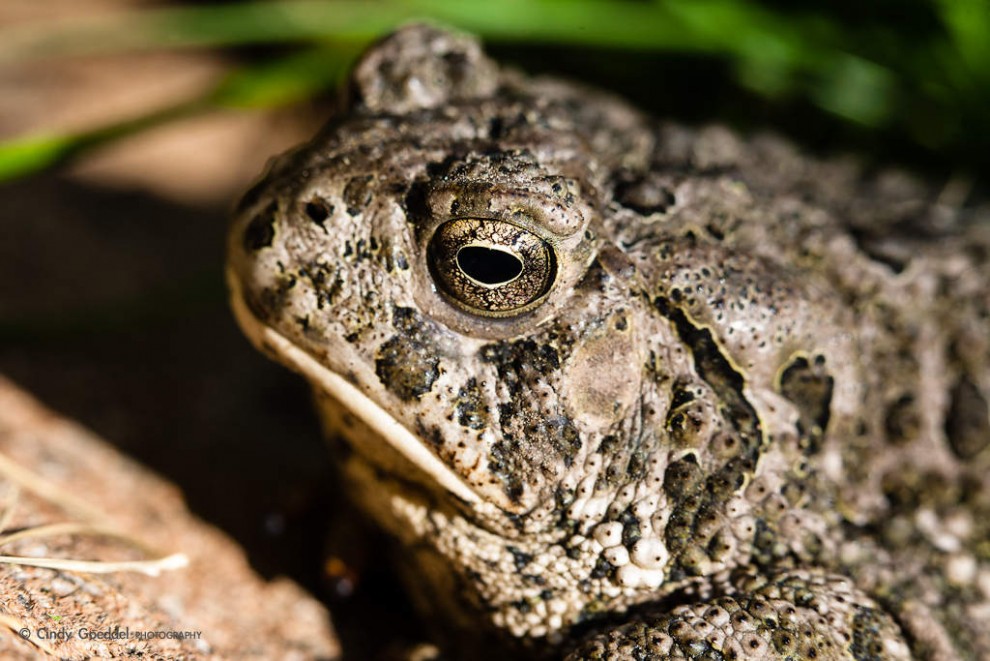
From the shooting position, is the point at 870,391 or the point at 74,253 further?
the point at 74,253

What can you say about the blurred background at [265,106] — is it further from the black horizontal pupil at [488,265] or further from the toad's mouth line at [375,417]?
the black horizontal pupil at [488,265]

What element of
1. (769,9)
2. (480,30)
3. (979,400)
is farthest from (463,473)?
(769,9)

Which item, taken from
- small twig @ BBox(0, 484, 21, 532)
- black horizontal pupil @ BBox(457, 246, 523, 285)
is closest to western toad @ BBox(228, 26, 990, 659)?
black horizontal pupil @ BBox(457, 246, 523, 285)

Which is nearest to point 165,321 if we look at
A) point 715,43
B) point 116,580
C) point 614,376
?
point 116,580

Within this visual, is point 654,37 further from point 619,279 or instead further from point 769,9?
point 619,279

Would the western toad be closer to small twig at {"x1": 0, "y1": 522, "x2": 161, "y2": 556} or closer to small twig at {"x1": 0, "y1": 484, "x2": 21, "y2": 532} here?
small twig at {"x1": 0, "y1": 522, "x2": 161, "y2": 556}

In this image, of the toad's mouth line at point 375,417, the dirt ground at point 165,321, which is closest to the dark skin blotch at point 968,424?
the toad's mouth line at point 375,417
